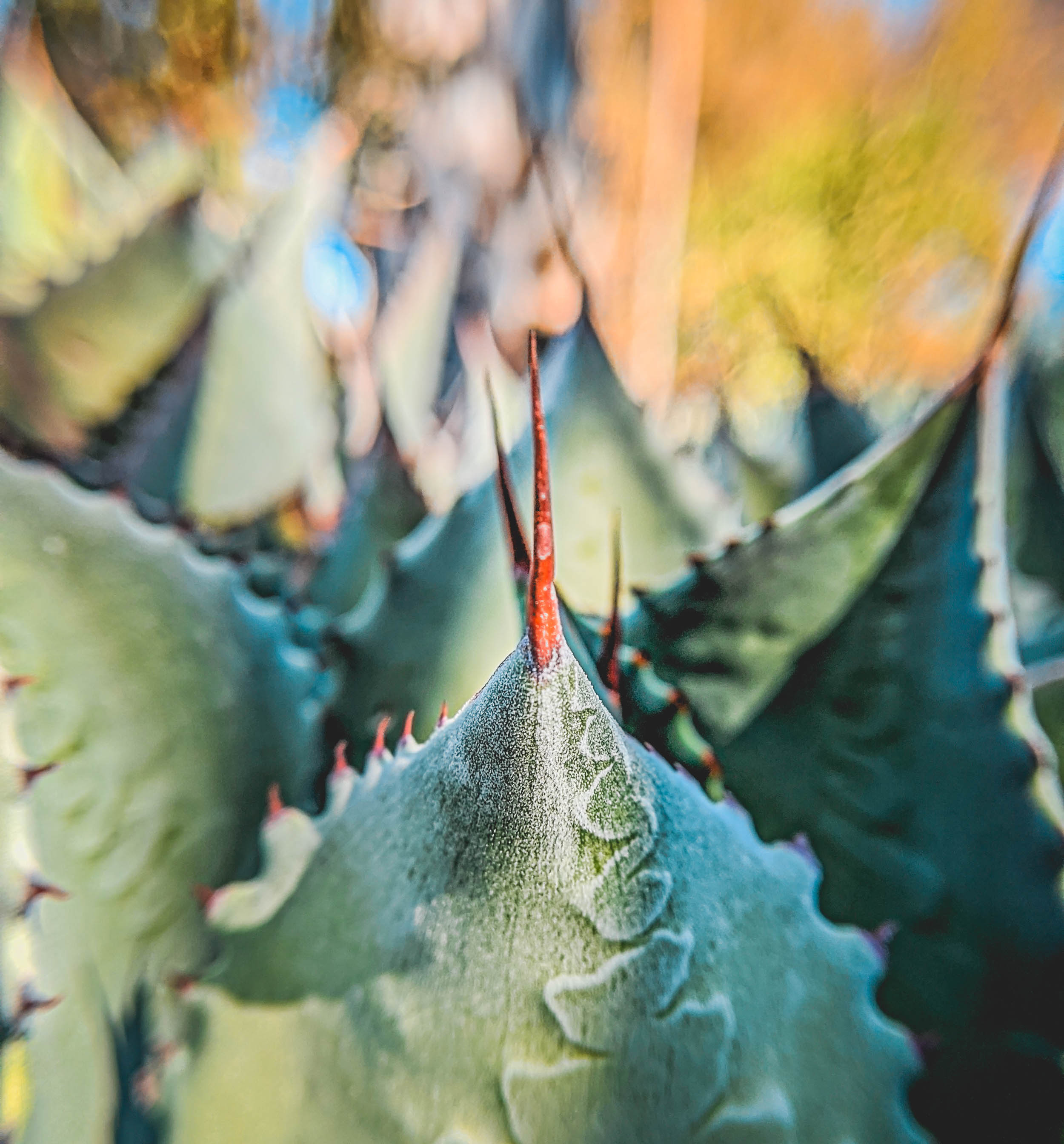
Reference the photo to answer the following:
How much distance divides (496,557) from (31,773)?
→ 0.63 feet

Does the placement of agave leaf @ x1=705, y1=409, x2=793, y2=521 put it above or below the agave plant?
above

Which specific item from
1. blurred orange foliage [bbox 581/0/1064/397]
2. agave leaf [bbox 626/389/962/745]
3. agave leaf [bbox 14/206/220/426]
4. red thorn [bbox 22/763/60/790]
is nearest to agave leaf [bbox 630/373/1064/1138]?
agave leaf [bbox 626/389/962/745]

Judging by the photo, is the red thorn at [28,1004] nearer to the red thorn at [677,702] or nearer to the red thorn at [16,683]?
the red thorn at [16,683]

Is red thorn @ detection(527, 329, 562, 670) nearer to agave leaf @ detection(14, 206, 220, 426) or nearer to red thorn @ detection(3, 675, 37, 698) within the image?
red thorn @ detection(3, 675, 37, 698)

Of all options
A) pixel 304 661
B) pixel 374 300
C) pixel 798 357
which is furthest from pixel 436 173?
pixel 304 661

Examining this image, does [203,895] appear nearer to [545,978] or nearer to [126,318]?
[545,978]

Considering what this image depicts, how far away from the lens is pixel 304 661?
1.12 feet

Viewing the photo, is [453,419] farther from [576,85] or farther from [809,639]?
[576,85]

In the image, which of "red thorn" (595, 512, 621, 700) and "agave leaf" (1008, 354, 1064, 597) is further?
"agave leaf" (1008, 354, 1064, 597)

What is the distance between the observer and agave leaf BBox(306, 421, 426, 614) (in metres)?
0.44

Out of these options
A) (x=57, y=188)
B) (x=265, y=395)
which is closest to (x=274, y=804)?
(x=265, y=395)

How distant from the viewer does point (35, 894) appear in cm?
23

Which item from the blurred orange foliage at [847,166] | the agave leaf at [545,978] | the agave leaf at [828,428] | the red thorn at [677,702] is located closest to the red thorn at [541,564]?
the agave leaf at [545,978]

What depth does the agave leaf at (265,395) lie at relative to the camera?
0.48m
